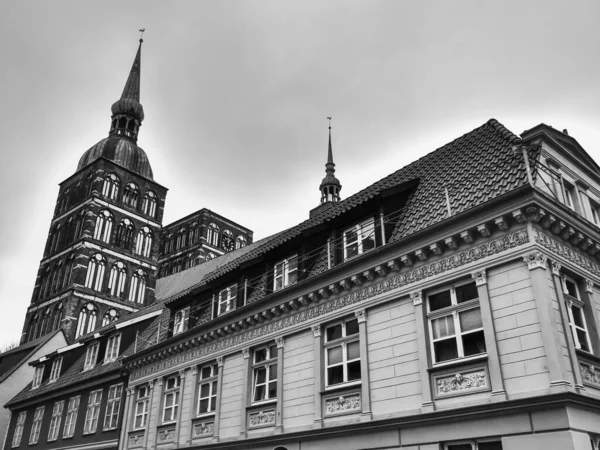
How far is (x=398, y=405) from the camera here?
14.9 m

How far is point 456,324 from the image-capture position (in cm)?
1445

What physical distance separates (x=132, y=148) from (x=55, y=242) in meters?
17.7

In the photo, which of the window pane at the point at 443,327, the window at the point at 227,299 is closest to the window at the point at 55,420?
the window at the point at 227,299

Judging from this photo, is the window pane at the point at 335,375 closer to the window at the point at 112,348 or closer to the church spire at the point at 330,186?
the window at the point at 112,348

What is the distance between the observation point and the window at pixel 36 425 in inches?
1361

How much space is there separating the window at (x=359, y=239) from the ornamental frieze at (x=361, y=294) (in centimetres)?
152

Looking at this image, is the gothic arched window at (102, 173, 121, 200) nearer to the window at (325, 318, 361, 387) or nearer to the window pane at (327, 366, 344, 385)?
the window at (325, 318, 361, 387)

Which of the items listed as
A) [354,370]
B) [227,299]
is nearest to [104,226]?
[227,299]

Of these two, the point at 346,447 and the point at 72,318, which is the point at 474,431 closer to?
the point at 346,447

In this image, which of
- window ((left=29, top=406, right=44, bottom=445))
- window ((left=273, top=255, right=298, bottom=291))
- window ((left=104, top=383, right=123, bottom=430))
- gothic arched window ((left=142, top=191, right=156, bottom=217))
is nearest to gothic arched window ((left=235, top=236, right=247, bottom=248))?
gothic arched window ((left=142, top=191, right=156, bottom=217))

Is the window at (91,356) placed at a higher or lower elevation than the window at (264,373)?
higher

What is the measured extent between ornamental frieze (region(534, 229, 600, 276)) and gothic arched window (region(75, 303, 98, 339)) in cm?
6599

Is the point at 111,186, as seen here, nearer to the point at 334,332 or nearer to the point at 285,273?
the point at 285,273

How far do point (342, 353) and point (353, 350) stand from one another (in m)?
0.43
